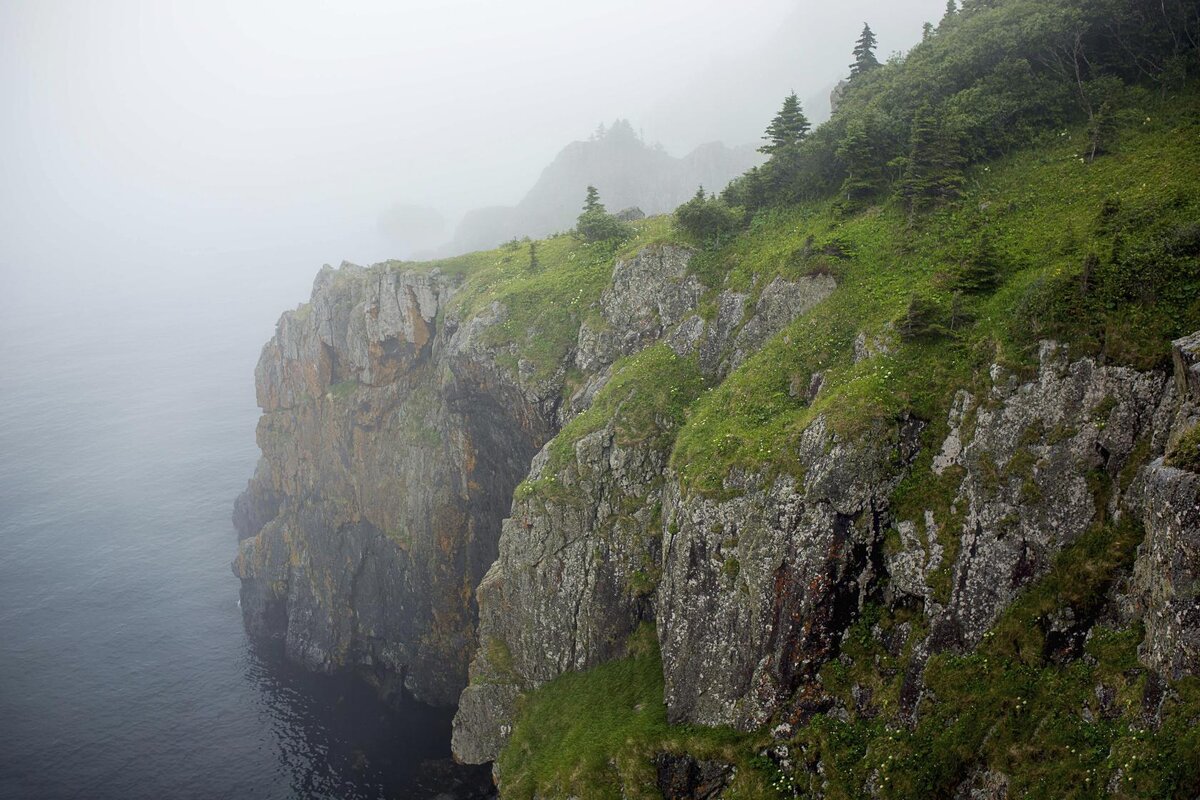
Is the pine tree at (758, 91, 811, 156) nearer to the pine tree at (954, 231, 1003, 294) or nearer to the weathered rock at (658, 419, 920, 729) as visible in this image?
the pine tree at (954, 231, 1003, 294)

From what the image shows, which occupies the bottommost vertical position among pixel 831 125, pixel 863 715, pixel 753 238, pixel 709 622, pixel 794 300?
pixel 863 715

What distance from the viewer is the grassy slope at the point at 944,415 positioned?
19891 mm

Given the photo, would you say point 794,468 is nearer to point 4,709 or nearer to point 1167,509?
point 1167,509

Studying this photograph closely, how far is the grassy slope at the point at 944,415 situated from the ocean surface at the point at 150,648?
3216cm

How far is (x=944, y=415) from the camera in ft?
87.4

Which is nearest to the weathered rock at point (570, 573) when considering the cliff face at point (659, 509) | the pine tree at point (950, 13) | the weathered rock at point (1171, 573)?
the cliff face at point (659, 509)

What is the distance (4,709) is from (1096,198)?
325 feet

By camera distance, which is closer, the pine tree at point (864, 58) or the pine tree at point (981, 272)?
the pine tree at point (981, 272)

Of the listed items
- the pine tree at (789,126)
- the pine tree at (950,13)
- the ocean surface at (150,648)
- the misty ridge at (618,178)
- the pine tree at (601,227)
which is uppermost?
the misty ridge at (618,178)

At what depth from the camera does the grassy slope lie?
1989 cm

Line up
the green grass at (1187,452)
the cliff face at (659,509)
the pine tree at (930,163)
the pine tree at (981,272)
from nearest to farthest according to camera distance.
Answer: the green grass at (1187,452)
the cliff face at (659,509)
the pine tree at (981,272)
the pine tree at (930,163)

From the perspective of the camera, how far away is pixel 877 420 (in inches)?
1072

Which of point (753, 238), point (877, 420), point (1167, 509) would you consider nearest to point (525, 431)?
point (753, 238)

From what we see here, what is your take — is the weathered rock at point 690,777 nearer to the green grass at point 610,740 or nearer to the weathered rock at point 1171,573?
the green grass at point 610,740
